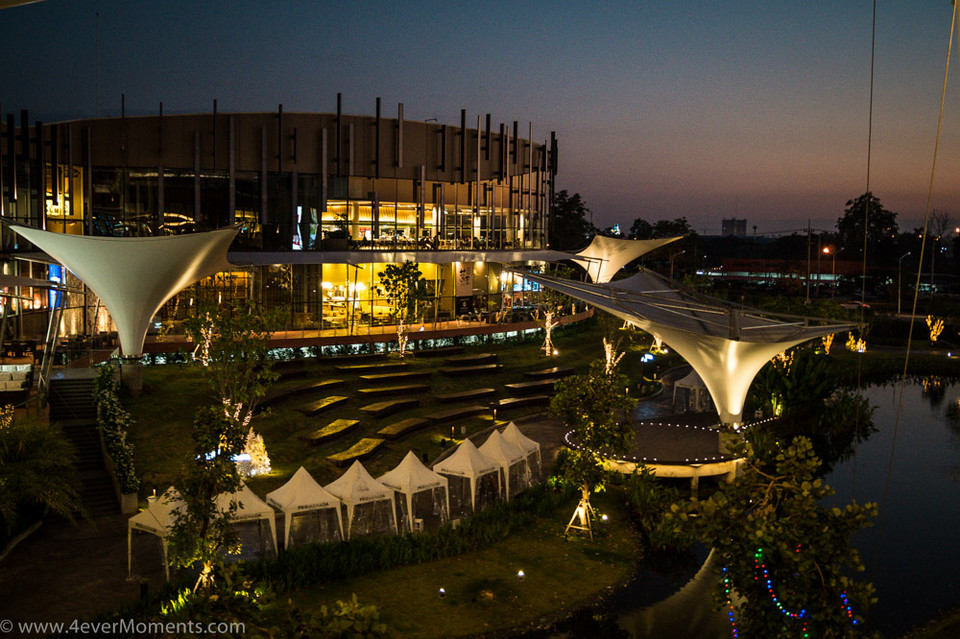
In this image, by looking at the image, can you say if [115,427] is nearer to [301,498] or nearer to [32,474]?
[32,474]

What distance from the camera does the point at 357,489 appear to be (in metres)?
14.8

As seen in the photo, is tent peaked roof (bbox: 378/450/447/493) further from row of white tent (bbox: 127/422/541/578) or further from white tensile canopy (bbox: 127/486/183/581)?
white tensile canopy (bbox: 127/486/183/581)

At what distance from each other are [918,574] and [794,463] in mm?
9146

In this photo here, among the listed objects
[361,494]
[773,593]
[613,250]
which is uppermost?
[613,250]

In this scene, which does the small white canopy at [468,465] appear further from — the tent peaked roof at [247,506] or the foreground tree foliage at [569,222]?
the foreground tree foliage at [569,222]

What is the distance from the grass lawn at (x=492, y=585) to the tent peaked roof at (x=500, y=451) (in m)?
1.91

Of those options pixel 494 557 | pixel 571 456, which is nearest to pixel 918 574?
pixel 571 456

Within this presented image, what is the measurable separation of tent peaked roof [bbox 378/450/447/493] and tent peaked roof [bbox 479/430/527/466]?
1804mm

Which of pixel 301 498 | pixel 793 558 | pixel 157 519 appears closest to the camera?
pixel 793 558

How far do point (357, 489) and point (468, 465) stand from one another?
2.62 m

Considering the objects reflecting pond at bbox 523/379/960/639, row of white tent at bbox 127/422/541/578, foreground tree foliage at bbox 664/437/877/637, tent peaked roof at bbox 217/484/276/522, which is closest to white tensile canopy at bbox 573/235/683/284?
reflecting pond at bbox 523/379/960/639

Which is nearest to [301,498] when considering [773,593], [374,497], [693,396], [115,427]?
[374,497]

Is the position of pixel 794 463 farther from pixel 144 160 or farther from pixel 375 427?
pixel 144 160

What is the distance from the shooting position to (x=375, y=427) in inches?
920
